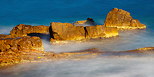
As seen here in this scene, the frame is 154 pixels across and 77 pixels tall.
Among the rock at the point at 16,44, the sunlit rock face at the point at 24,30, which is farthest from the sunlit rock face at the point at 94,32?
the rock at the point at 16,44

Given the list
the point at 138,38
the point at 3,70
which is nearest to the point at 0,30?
the point at 138,38

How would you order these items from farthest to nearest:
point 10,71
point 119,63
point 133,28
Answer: point 133,28, point 119,63, point 10,71

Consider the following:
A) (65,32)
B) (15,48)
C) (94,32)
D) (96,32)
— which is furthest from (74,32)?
(15,48)

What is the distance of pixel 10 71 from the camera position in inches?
285

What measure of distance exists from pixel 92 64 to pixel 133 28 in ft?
35.5

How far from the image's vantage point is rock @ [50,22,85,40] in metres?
13.1

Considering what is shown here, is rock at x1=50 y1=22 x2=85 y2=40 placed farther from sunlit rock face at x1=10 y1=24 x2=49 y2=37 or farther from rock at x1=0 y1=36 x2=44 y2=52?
rock at x1=0 y1=36 x2=44 y2=52

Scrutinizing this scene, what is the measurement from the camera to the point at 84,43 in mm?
12750

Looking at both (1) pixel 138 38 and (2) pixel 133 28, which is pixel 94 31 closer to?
(1) pixel 138 38

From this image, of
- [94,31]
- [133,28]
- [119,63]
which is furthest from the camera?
[133,28]

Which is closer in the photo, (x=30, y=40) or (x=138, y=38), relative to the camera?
(x=30, y=40)

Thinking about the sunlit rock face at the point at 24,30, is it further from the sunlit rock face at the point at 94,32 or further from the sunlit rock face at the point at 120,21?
the sunlit rock face at the point at 120,21

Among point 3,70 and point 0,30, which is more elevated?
point 0,30

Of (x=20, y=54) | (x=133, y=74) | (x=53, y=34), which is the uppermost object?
(x=53, y=34)
